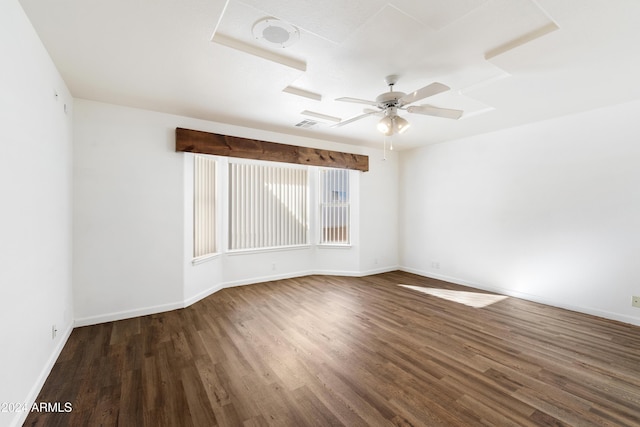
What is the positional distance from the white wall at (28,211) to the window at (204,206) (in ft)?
5.00

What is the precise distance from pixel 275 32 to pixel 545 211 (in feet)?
14.2

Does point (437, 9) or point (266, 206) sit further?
point (266, 206)

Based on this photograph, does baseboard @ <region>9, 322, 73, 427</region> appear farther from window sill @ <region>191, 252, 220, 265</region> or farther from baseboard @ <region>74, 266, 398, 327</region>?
window sill @ <region>191, 252, 220, 265</region>

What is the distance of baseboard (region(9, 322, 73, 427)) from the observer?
164cm

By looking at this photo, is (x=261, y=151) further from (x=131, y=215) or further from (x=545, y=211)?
(x=545, y=211)

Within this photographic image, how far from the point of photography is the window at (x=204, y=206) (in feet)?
13.1

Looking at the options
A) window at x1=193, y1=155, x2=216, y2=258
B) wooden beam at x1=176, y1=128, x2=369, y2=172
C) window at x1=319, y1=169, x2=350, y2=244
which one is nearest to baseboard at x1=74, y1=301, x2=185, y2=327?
window at x1=193, y1=155, x2=216, y2=258

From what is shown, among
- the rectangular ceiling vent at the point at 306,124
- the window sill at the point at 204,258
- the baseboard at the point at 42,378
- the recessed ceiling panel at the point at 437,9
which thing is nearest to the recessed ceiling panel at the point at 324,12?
the recessed ceiling panel at the point at 437,9

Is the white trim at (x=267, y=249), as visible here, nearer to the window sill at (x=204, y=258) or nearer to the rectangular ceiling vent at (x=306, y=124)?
the window sill at (x=204, y=258)

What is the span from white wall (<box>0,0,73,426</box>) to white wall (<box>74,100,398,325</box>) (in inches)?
20.3

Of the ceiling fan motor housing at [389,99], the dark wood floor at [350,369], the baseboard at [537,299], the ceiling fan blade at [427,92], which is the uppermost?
the ceiling fan motor housing at [389,99]

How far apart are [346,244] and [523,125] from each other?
3572 mm

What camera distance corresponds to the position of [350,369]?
2.26 metres

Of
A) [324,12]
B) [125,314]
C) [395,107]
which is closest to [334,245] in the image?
[395,107]
